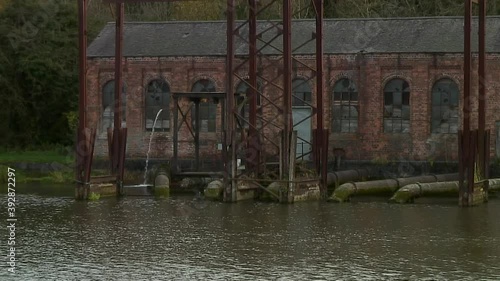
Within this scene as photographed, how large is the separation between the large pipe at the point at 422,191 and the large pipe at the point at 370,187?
104 cm

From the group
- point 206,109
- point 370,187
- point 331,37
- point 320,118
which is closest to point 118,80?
point 320,118

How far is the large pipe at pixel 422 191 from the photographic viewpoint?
2505cm

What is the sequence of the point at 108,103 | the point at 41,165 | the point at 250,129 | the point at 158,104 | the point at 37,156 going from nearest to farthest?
the point at 250,129 → the point at 41,165 → the point at 158,104 → the point at 108,103 → the point at 37,156

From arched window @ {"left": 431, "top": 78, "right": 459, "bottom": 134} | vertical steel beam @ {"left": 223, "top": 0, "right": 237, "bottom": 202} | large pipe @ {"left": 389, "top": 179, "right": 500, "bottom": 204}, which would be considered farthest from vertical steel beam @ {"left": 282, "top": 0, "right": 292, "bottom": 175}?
arched window @ {"left": 431, "top": 78, "right": 459, "bottom": 134}

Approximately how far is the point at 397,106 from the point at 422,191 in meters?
8.92

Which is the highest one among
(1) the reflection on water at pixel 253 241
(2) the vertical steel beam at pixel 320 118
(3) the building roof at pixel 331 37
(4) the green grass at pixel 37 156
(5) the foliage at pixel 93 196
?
(3) the building roof at pixel 331 37

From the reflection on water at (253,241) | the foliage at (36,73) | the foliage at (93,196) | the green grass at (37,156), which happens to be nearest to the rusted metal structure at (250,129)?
the foliage at (93,196)

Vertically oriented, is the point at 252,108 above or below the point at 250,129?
above

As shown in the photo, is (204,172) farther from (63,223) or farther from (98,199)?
(63,223)

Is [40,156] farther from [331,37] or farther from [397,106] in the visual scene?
[397,106]

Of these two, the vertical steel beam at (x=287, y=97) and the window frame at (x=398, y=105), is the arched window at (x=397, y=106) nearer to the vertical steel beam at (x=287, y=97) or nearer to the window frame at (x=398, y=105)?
the window frame at (x=398, y=105)

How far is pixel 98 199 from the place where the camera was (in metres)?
25.5

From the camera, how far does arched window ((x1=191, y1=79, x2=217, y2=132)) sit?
1401 inches

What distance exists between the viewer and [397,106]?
111 feet
